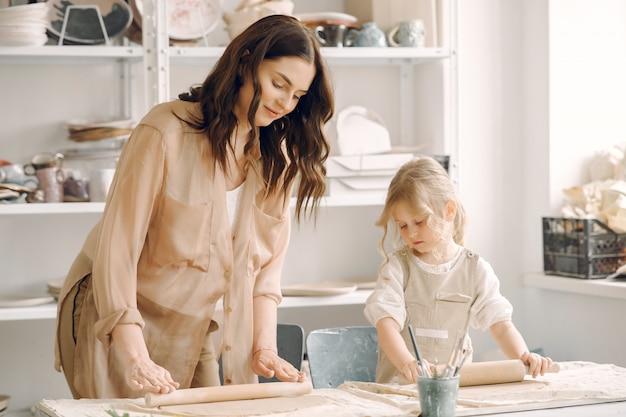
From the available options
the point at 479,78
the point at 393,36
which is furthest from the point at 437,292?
the point at 479,78

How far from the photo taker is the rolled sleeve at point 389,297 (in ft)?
7.06

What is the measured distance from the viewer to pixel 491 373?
184 cm

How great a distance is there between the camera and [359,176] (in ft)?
10.7

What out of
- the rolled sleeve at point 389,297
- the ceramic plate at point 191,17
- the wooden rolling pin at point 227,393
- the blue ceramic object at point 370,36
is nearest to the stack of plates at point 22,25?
the ceramic plate at point 191,17

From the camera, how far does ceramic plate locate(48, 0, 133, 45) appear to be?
9.99ft

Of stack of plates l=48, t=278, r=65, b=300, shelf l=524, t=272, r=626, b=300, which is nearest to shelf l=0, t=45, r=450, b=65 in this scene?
stack of plates l=48, t=278, r=65, b=300

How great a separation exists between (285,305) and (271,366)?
4.00 feet

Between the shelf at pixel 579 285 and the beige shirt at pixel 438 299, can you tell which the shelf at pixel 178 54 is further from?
the beige shirt at pixel 438 299

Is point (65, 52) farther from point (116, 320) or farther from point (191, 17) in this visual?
point (116, 320)

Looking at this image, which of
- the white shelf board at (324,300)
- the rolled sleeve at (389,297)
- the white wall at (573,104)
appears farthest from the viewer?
the white wall at (573,104)

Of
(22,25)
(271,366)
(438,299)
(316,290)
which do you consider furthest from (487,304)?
(22,25)

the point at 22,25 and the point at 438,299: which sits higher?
the point at 22,25

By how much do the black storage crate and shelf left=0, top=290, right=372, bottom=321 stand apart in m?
0.72

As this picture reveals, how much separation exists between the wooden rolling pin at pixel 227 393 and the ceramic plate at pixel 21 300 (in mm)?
1470
